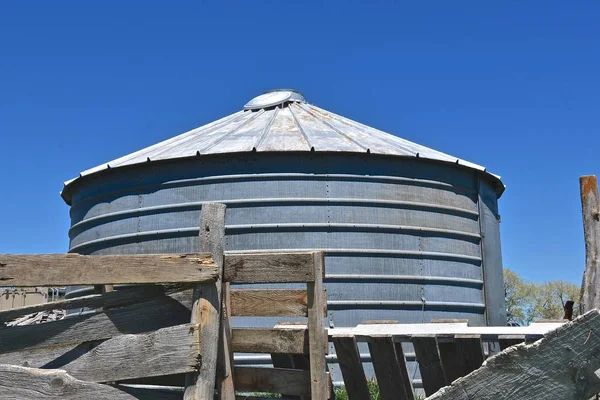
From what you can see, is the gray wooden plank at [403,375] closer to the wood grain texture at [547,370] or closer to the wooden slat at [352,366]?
the wooden slat at [352,366]

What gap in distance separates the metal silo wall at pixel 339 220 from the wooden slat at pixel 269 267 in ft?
23.6

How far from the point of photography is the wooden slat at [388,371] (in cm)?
570

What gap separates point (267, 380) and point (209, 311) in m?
0.79

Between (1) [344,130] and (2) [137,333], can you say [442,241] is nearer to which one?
(1) [344,130]

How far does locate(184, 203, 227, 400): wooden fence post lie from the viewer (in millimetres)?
3631

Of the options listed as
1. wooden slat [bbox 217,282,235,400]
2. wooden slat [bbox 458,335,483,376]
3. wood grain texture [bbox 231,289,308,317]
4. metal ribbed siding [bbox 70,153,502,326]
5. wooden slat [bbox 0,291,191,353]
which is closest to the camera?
wooden slat [bbox 0,291,191,353]

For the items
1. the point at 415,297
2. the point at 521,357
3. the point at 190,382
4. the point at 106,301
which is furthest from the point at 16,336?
the point at 415,297

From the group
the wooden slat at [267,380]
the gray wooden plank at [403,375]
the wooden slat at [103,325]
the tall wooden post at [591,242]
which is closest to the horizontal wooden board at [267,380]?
the wooden slat at [267,380]

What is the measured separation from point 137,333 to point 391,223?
841cm

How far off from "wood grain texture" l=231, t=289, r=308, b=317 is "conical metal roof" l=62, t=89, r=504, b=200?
7475 mm

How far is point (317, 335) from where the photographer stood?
159 inches

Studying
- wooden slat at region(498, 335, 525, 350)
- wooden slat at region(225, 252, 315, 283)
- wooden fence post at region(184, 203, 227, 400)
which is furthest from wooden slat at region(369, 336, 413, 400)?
wooden fence post at region(184, 203, 227, 400)

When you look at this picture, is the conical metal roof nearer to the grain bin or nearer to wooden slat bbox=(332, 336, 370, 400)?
the grain bin

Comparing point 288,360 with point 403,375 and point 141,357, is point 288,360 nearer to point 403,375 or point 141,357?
point 403,375
